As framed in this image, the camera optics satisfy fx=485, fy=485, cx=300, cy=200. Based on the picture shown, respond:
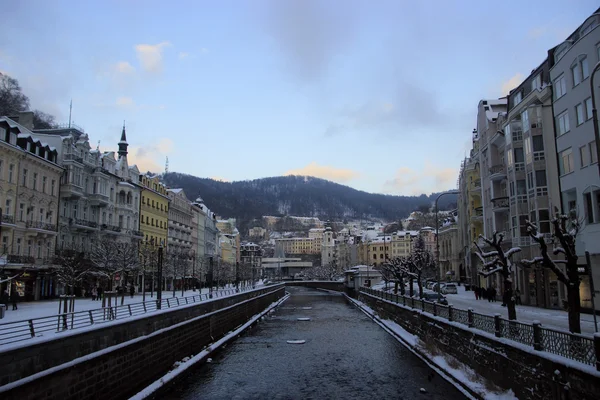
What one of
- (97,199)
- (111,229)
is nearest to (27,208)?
(97,199)

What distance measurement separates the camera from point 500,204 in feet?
142

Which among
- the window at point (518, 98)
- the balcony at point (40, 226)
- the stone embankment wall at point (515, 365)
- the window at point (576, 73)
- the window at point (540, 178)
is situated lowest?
the stone embankment wall at point (515, 365)

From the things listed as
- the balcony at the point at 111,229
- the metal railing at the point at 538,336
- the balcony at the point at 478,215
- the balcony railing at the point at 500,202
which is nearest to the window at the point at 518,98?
Result: the balcony railing at the point at 500,202

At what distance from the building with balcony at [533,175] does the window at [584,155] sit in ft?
13.5

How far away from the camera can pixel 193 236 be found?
94500mm

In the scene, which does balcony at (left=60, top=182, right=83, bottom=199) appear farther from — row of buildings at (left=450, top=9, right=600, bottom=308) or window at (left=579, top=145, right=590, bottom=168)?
window at (left=579, top=145, right=590, bottom=168)

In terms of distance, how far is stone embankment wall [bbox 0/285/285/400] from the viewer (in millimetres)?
12117

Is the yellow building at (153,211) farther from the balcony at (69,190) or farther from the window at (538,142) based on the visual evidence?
the window at (538,142)

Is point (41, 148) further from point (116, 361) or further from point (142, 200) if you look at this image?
point (116, 361)

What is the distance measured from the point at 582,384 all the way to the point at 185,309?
65.0ft

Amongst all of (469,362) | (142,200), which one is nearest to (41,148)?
(142,200)

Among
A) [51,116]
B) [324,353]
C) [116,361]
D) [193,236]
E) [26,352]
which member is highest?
[51,116]

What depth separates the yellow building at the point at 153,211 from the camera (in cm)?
6931

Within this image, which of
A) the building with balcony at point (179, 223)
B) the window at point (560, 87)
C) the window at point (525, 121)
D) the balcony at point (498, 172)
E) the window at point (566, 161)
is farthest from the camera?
the building with balcony at point (179, 223)
